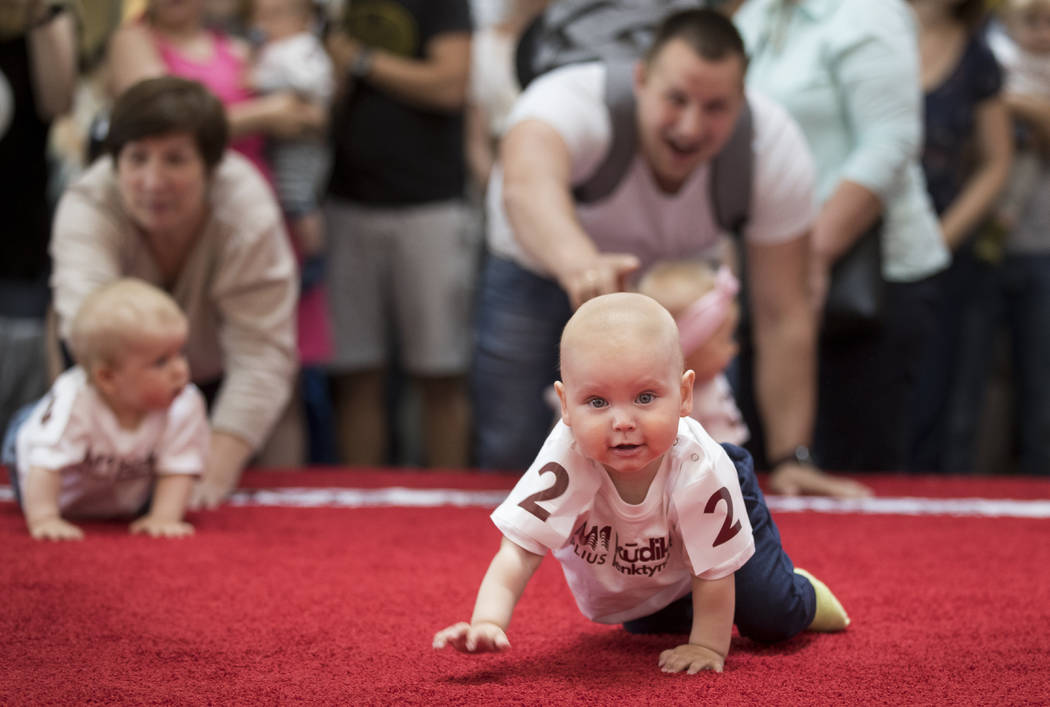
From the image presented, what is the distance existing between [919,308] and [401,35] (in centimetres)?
159

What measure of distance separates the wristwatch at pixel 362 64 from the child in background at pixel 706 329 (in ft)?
4.53

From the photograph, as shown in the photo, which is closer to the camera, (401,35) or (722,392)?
(722,392)

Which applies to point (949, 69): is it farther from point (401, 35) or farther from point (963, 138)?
point (401, 35)

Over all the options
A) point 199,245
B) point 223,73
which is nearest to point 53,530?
point 199,245

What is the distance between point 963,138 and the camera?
3.56 metres

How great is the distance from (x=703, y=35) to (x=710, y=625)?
1252mm

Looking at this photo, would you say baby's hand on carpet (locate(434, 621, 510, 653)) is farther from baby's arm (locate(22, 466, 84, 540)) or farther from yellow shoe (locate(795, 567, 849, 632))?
baby's arm (locate(22, 466, 84, 540))

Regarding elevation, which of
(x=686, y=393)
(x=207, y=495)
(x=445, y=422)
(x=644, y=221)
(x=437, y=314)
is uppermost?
(x=644, y=221)

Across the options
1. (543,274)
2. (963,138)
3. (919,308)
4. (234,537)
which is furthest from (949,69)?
(234,537)

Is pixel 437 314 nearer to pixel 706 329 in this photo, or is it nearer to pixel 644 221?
pixel 644 221

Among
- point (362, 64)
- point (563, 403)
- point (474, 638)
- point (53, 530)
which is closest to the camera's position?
point (474, 638)

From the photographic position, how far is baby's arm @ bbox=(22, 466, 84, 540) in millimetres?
2263

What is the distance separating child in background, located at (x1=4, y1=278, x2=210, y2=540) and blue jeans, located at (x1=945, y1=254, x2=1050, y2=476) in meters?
2.41

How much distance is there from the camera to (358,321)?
3760 mm
